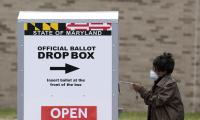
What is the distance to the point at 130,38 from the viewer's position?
14609 mm

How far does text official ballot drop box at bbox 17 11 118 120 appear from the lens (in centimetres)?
672

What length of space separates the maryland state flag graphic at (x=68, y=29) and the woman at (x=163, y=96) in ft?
2.43

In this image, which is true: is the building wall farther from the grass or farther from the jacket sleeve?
the jacket sleeve

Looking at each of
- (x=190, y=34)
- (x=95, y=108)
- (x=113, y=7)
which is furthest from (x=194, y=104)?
(x=95, y=108)

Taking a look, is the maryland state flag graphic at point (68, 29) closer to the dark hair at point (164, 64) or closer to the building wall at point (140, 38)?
the dark hair at point (164, 64)

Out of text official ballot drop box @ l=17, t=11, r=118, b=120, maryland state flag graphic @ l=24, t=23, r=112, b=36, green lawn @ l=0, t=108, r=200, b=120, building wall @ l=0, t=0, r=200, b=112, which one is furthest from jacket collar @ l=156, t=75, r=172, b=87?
building wall @ l=0, t=0, r=200, b=112

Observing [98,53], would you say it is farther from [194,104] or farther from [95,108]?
[194,104]

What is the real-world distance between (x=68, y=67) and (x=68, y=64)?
29 mm

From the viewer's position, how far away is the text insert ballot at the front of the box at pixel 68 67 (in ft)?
22.1

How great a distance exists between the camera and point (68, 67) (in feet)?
22.0

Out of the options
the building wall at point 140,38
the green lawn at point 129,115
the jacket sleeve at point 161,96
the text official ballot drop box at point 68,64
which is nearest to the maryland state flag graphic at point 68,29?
the text official ballot drop box at point 68,64

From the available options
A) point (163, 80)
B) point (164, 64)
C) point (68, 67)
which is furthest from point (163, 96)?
point (68, 67)

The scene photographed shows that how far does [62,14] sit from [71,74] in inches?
24.2

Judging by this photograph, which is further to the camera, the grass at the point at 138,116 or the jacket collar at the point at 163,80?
the grass at the point at 138,116
